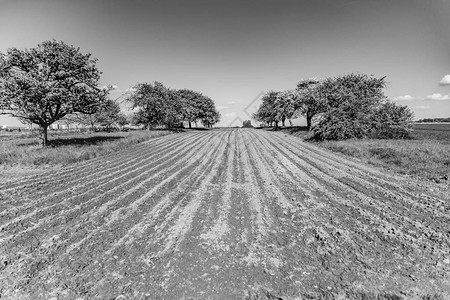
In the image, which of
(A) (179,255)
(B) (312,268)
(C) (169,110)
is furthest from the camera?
(C) (169,110)

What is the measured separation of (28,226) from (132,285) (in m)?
4.65

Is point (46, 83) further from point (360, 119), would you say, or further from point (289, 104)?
point (289, 104)

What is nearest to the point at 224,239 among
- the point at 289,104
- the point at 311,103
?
the point at 311,103

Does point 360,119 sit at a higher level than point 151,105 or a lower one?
lower

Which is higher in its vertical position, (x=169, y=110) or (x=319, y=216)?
(x=169, y=110)

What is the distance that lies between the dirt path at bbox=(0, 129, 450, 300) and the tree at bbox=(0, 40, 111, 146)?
14.0 meters

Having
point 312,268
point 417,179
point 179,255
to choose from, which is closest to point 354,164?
point 417,179

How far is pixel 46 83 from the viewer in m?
20.9

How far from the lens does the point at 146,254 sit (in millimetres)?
5344

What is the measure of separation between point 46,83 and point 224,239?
23.7 metres

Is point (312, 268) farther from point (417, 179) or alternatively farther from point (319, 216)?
point (417, 179)

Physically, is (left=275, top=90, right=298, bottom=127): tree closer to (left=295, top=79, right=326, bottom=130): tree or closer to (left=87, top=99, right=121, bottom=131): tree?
(left=295, top=79, right=326, bottom=130): tree

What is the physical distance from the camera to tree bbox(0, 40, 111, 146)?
2062 centimetres

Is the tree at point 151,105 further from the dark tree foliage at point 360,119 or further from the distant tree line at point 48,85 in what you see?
the dark tree foliage at point 360,119
